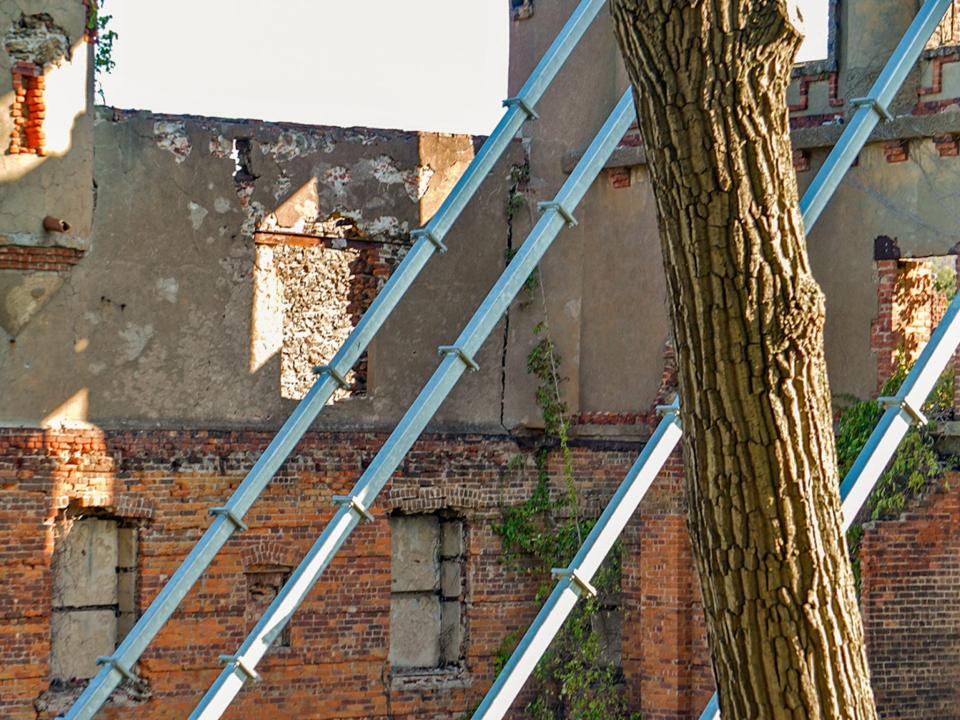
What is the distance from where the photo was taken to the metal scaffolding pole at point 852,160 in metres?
8.95

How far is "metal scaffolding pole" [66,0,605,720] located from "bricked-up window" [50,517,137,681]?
121 centimetres

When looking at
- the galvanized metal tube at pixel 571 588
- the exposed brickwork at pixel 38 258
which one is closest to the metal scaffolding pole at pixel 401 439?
the galvanized metal tube at pixel 571 588

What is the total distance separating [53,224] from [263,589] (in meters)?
3.25

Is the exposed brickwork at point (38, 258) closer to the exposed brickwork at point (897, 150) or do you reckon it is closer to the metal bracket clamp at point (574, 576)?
the metal bracket clamp at point (574, 576)

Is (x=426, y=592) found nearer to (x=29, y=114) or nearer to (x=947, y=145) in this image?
(x=29, y=114)

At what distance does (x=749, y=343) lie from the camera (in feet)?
14.5

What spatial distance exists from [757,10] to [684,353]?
973 mm

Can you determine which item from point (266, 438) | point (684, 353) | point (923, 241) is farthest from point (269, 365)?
point (684, 353)

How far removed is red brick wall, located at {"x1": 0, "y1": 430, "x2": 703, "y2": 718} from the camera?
37.5ft

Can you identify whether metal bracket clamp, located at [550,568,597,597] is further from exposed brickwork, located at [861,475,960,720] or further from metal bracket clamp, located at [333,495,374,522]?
exposed brickwork, located at [861,475,960,720]

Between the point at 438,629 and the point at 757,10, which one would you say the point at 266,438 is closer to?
the point at 438,629

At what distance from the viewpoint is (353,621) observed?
1255 centimetres

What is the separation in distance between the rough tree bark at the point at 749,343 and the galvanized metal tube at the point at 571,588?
4992mm

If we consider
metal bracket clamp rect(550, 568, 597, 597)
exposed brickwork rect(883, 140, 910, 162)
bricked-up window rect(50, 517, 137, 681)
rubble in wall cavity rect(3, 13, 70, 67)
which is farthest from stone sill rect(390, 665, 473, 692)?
rubble in wall cavity rect(3, 13, 70, 67)
